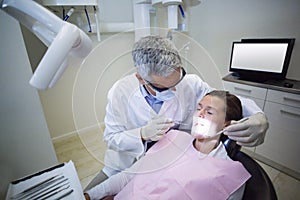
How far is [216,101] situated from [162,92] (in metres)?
0.30

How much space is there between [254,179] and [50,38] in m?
0.91

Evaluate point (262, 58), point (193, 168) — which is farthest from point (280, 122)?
point (193, 168)

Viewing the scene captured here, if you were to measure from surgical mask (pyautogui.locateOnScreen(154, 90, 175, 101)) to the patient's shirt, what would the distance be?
242 millimetres

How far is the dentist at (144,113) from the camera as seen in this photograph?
64cm

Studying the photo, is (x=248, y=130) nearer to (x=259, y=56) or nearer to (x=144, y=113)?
(x=144, y=113)

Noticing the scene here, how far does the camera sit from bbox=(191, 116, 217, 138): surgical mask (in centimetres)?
81

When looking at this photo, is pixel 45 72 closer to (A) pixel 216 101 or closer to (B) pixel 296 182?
(A) pixel 216 101

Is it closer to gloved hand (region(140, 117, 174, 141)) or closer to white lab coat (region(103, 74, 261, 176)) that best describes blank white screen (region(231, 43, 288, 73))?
white lab coat (region(103, 74, 261, 176))

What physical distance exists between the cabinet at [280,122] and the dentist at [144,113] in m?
0.62

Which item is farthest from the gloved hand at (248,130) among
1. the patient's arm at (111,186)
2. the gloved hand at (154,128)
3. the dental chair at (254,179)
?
the patient's arm at (111,186)

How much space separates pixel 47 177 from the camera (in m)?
0.58

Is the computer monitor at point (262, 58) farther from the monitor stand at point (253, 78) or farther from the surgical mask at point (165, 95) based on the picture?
the surgical mask at point (165, 95)

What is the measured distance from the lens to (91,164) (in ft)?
4.99

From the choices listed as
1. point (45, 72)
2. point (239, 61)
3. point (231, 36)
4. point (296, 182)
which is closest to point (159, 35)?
point (45, 72)
